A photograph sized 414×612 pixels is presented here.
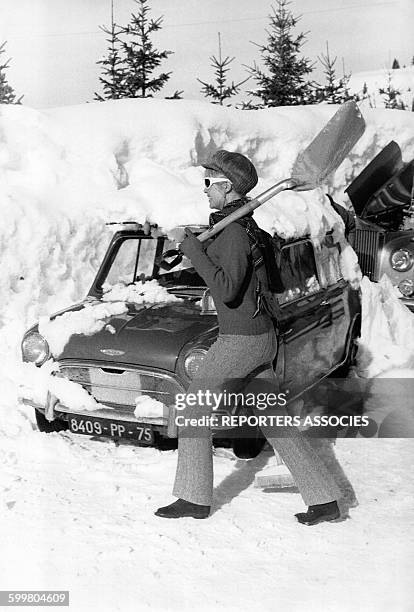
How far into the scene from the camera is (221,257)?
12.2 feet

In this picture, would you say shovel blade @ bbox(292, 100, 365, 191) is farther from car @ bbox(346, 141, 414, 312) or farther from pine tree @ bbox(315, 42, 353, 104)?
pine tree @ bbox(315, 42, 353, 104)

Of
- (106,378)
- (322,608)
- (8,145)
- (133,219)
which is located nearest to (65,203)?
(8,145)

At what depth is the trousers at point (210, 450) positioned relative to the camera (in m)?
3.79

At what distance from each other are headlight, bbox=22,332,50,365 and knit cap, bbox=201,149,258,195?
5.97 feet

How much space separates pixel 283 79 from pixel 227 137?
11.9 ft

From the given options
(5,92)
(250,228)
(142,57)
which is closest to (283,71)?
(142,57)

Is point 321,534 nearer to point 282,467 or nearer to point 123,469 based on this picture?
point 282,467

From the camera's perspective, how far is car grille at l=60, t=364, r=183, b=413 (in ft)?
15.0

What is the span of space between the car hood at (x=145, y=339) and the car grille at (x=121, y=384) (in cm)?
6

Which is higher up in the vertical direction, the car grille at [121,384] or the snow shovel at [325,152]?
the snow shovel at [325,152]

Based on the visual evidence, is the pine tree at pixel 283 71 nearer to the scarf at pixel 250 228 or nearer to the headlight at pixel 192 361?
the headlight at pixel 192 361

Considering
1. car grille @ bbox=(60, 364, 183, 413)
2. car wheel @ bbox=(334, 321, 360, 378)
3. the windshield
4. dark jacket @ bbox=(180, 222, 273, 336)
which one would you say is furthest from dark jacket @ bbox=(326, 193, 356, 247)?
dark jacket @ bbox=(180, 222, 273, 336)

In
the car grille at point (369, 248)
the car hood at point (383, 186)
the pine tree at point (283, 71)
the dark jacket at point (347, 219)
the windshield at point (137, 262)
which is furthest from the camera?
the pine tree at point (283, 71)

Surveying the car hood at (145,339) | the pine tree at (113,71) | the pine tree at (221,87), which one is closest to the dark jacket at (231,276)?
the car hood at (145,339)
